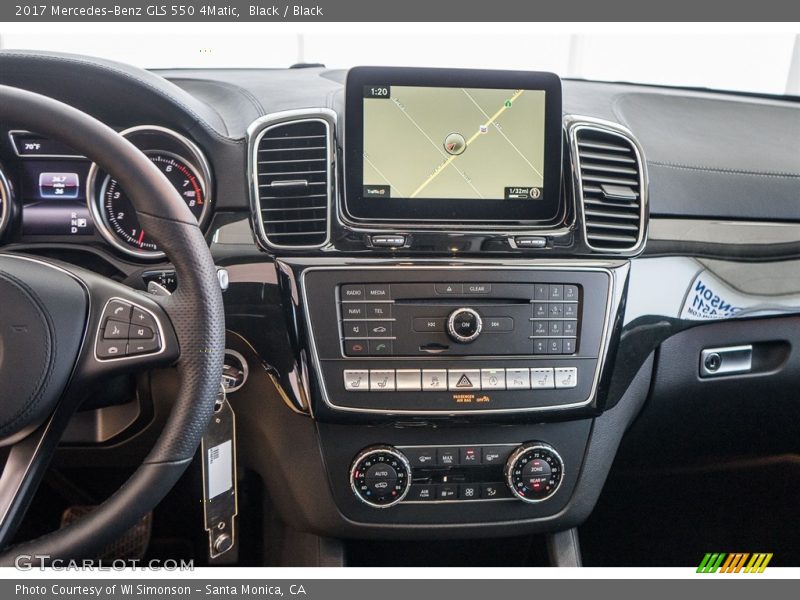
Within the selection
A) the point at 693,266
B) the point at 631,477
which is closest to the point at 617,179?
the point at 693,266

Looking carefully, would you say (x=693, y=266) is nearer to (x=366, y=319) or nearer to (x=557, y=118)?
(x=557, y=118)

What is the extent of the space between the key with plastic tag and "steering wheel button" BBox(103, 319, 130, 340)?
0.23m

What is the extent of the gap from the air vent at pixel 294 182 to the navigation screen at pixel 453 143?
0.23 feet

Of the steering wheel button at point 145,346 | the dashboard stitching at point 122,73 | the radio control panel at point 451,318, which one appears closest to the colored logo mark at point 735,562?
the radio control panel at point 451,318

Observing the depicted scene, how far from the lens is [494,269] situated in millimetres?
1122

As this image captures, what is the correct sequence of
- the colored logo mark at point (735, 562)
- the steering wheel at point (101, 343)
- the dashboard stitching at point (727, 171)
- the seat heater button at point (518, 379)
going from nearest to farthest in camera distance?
the steering wheel at point (101, 343) → the seat heater button at point (518, 379) → the dashboard stitching at point (727, 171) → the colored logo mark at point (735, 562)

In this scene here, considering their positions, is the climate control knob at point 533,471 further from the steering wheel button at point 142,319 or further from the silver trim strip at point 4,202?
the silver trim strip at point 4,202

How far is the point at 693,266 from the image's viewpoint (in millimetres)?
1260

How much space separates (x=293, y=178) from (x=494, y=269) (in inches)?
13.3

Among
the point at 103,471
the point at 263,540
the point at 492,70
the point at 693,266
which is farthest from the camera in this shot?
the point at 263,540

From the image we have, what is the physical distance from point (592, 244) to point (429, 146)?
0.99ft

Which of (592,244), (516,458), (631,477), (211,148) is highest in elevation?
(211,148)

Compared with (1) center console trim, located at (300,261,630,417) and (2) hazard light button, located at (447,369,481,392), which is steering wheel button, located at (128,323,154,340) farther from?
(2) hazard light button, located at (447,369,481,392)

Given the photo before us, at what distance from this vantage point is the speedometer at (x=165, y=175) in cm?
111
